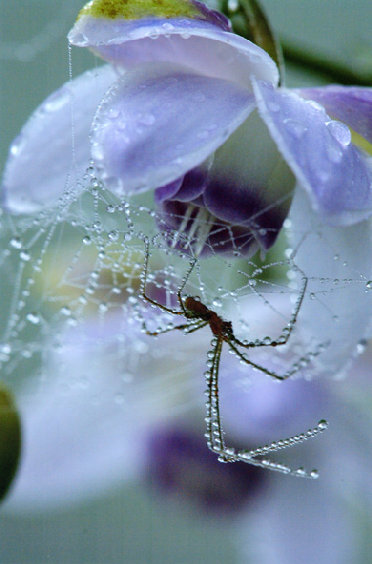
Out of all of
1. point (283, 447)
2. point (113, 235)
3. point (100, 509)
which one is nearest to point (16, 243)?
point (113, 235)

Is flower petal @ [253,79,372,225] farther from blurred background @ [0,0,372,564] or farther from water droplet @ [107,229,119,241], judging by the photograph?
blurred background @ [0,0,372,564]

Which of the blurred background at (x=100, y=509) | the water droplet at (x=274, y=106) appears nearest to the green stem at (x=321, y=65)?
the blurred background at (x=100, y=509)

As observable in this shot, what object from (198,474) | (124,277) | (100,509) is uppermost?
(124,277)

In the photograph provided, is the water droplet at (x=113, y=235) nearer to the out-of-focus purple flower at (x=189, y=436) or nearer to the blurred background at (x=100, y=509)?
the out-of-focus purple flower at (x=189, y=436)

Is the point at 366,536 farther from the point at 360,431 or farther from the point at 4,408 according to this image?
the point at 4,408

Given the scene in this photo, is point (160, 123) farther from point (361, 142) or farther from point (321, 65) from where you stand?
point (321, 65)

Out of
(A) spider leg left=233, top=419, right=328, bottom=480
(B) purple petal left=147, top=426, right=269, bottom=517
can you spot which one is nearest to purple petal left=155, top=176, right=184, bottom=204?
(A) spider leg left=233, top=419, right=328, bottom=480
